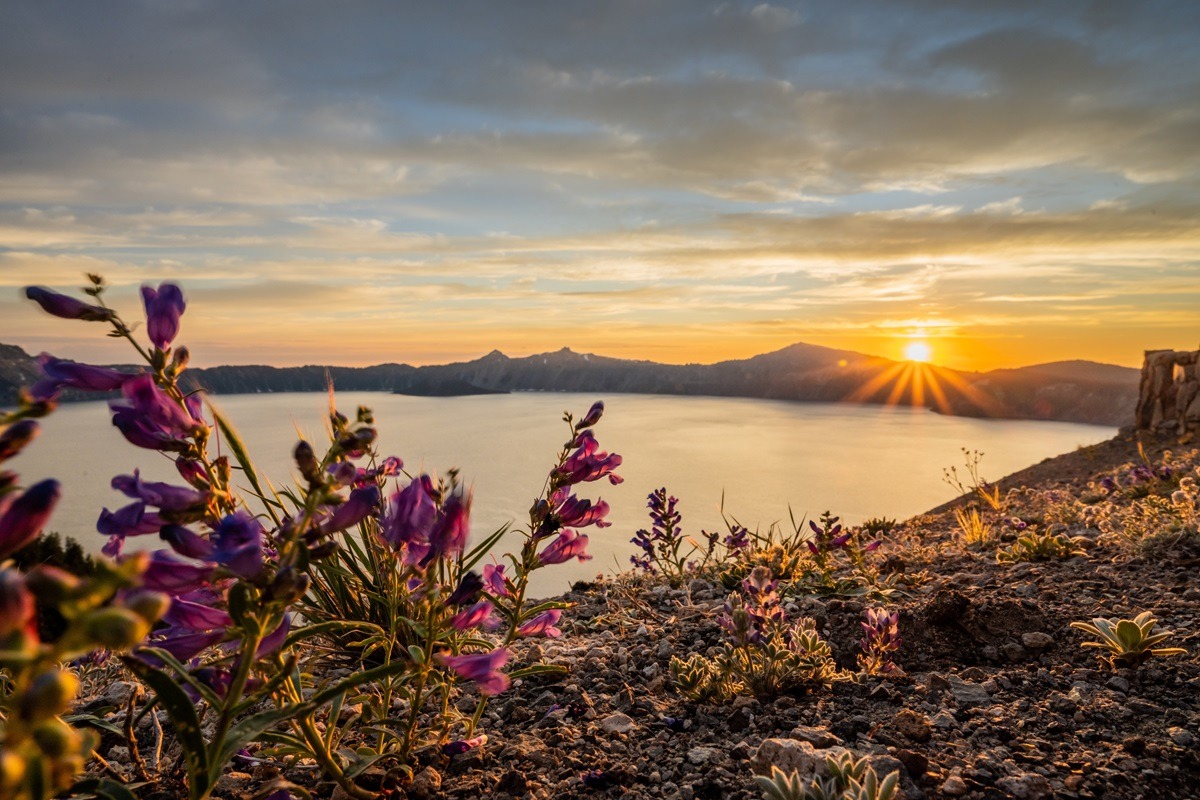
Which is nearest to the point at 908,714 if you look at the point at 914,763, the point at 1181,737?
the point at 914,763

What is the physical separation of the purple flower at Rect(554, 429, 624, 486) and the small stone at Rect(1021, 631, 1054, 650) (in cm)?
284

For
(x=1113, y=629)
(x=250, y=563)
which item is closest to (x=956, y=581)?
(x=1113, y=629)

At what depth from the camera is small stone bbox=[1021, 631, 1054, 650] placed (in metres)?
3.88

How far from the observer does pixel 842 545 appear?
555 centimetres

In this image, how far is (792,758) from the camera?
254 centimetres

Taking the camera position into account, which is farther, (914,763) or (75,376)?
(914,763)

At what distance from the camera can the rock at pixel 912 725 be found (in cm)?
284

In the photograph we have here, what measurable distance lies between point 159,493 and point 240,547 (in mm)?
419

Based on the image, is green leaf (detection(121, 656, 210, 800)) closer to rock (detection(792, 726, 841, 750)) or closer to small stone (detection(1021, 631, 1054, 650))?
rock (detection(792, 726, 841, 750))

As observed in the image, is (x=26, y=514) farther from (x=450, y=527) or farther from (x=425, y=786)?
(x=425, y=786)

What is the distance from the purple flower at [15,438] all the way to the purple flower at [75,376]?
83 centimetres

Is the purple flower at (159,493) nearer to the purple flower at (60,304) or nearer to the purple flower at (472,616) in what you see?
the purple flower at (60,304)

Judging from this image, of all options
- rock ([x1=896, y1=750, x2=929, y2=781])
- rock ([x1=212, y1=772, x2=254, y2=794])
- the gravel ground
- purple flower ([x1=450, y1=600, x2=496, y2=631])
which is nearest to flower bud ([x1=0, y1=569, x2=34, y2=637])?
purple flower ([x1=450, y1=600, x2=496, y2=631])

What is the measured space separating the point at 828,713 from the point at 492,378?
75083 millimetres
